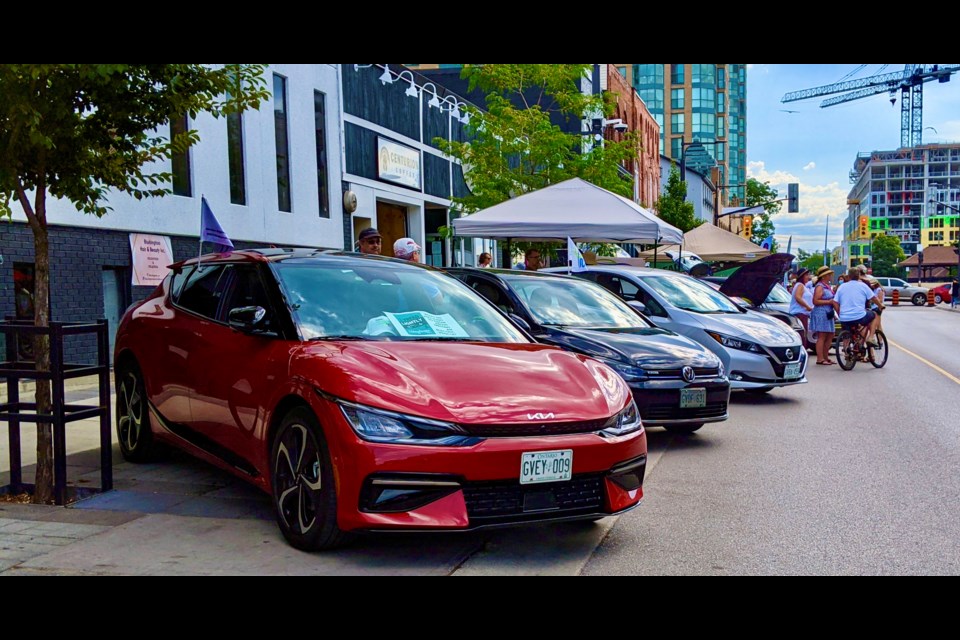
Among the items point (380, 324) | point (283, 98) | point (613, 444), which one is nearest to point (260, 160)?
point (283, 98)

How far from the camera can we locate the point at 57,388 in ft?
18.3

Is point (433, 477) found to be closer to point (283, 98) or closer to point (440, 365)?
point (440, 365)

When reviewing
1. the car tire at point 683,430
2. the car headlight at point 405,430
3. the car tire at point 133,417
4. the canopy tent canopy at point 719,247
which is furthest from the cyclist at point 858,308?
the car headlight at point 405,430

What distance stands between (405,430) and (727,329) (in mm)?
7242

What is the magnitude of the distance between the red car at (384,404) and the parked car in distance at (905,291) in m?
56.9

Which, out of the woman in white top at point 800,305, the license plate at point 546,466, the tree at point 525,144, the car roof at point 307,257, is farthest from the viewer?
the tree at point 525,144

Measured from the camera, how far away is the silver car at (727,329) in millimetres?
10500

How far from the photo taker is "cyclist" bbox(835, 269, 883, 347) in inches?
586

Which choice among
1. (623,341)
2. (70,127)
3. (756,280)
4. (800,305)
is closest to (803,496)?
(623,341)

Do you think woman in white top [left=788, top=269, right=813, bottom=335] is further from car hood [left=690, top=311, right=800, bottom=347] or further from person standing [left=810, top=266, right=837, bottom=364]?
car hood [left=690, top=311, right=800, bottom=347]

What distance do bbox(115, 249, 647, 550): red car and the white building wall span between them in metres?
7.55

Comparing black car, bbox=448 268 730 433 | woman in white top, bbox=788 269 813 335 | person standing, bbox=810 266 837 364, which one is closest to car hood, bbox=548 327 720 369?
black car, bbox=448 268 730 433

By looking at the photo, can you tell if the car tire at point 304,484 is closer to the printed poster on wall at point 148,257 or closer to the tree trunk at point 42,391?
the tree trunk at point 42,391

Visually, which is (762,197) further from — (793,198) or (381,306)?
(381,306)
